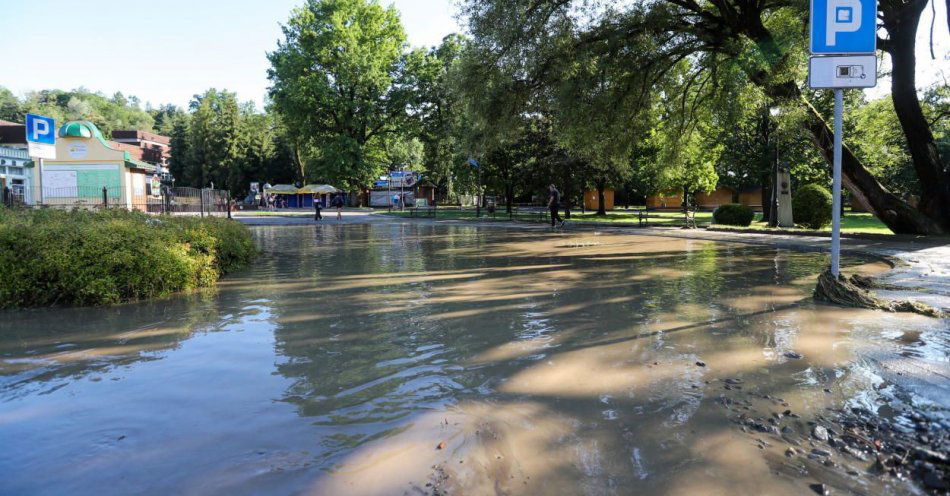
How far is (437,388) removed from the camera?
4.52 m

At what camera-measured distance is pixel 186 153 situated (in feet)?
254

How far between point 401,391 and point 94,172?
104ft

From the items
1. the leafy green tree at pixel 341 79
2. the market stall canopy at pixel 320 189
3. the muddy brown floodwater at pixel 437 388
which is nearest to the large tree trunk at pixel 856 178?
the muddy brown floodwater at pixel 437 388

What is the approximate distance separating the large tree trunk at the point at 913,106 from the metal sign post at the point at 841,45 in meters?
12.2

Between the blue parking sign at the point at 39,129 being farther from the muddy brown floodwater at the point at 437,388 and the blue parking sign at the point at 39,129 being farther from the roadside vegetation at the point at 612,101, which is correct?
the roadside vegetation at the point at 612,101

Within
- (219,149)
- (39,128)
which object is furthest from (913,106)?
(219,149)

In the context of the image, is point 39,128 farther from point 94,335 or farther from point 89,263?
point 94,335

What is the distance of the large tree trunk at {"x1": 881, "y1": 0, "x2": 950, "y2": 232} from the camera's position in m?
16.8

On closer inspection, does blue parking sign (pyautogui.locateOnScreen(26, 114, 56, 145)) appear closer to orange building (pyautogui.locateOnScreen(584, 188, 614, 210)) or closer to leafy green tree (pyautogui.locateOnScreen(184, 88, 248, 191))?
orange building (pyautogui.locateOnScreen(584, 188, 614, 210))

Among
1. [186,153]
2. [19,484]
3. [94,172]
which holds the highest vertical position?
[186,153]

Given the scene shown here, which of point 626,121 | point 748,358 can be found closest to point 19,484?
point 748,358

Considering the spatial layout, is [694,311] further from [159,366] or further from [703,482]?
[159,366]

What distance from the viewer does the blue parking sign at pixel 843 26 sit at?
743 centimetres

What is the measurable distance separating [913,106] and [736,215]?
31.4ft
